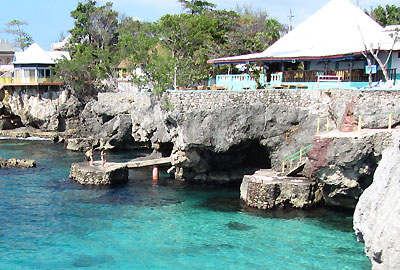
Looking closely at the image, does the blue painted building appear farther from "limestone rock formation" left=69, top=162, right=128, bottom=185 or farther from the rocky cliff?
"limestone rock formation" left=69, top=162, right=128, bottom=185

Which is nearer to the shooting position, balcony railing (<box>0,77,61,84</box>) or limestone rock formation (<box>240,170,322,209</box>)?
limestone rock formation (<box>240,170,322,209</box>)

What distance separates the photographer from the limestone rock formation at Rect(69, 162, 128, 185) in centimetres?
3344

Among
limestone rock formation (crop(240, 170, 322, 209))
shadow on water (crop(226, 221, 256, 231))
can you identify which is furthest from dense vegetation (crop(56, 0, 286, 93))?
shadow on water (crop(226, 221, 256, 231))

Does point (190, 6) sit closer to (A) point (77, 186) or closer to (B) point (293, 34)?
(B) point (293, 34)

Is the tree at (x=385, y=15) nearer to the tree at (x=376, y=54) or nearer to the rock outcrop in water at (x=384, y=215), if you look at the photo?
the tree at (x=376, y=54)

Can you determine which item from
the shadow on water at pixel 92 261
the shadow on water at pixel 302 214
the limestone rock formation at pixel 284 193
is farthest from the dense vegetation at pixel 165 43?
the shadow on water at pixel 92 261

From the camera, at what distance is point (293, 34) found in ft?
131

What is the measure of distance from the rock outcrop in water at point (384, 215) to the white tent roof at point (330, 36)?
18.0m

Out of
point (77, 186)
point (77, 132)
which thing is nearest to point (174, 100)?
point (77, 186)

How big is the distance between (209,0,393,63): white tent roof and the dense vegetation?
6785 millimetres

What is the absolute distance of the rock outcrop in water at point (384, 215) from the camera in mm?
12773

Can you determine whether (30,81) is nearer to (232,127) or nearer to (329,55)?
(232,127)

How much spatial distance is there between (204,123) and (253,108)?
362cm

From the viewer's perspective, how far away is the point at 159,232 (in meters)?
23.9
